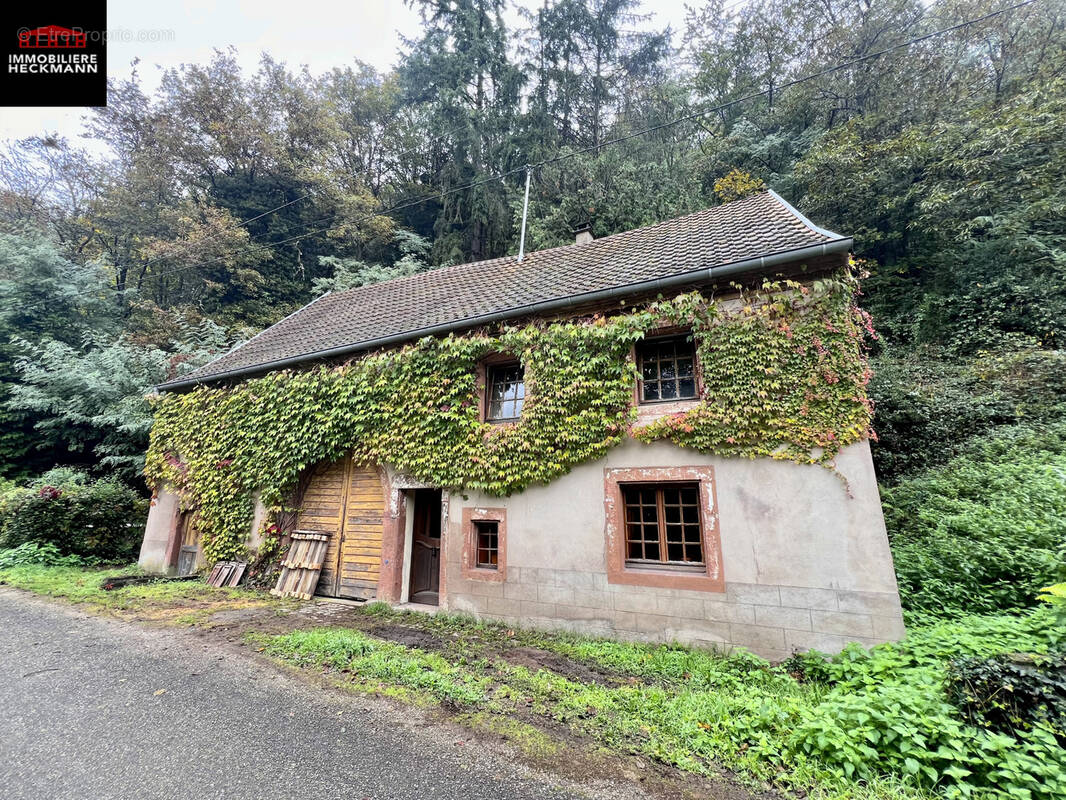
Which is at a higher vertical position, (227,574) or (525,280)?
(525,280)

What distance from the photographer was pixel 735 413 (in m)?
5.66

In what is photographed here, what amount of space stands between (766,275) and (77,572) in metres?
14.8

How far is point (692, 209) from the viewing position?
1556 centimetres

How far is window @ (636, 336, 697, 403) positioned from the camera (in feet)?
20.9

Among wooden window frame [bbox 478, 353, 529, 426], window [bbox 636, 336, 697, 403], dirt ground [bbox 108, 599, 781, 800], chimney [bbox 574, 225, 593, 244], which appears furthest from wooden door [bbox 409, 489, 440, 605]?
A: chimney [bbox 574, 225, 593, 244]

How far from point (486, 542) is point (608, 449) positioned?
8.74ft

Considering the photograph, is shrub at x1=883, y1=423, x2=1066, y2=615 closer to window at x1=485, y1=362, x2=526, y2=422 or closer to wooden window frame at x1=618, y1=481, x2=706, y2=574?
wooden window frame at x1=618, y1=481, x2=706, y2=574

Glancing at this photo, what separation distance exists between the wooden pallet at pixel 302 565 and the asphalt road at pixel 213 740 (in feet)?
10.5

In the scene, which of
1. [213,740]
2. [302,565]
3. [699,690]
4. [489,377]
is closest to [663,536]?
[699,690]

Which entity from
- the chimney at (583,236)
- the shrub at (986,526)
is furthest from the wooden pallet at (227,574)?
the shrub at (986,526)

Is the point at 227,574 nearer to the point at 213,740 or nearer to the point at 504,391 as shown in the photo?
the point at 213,740

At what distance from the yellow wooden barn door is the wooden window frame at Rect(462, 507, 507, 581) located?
6.52 ft

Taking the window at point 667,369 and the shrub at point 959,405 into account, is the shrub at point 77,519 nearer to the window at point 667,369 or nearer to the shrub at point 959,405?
the window at point 667,369

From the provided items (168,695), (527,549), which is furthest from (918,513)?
(168,695)
